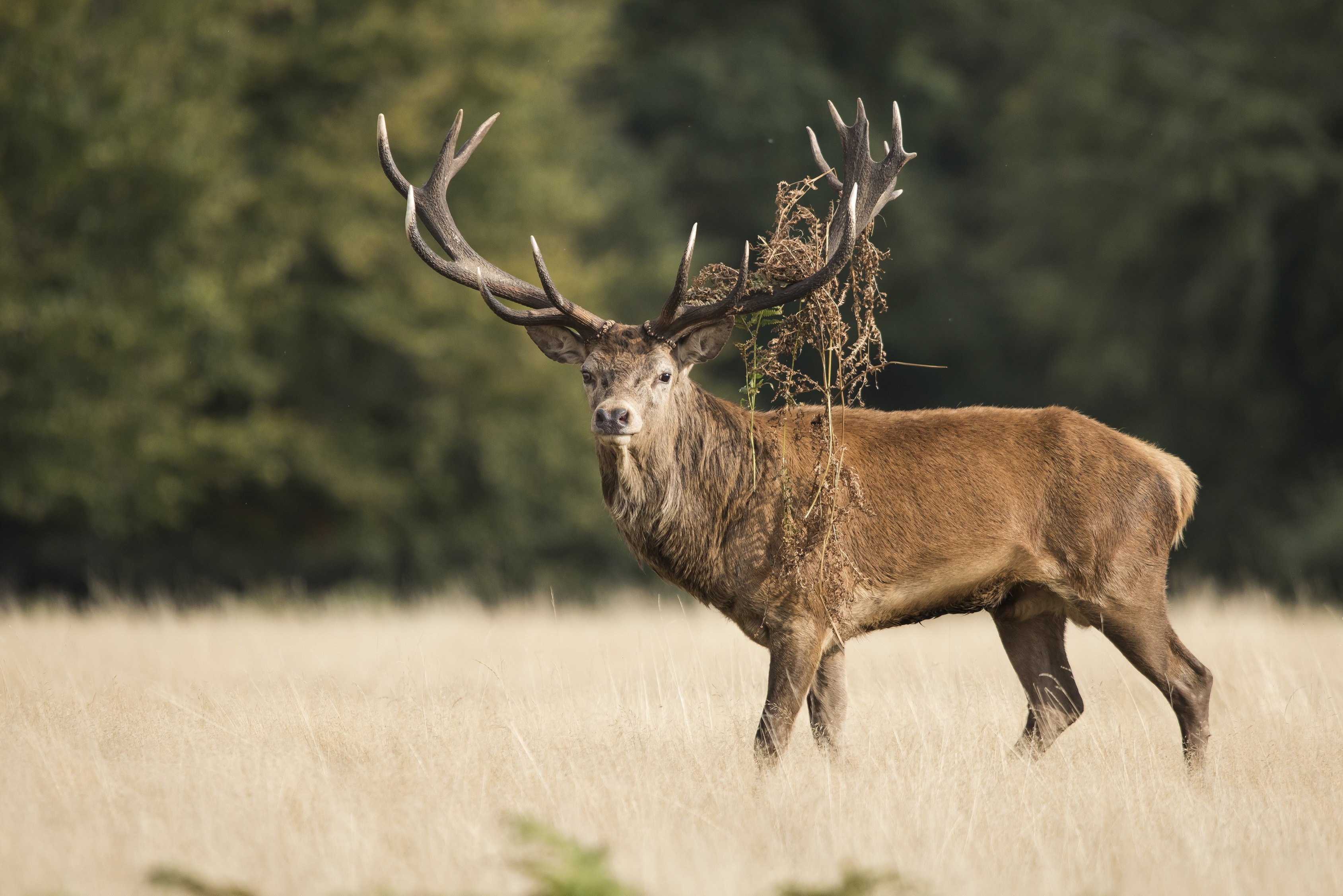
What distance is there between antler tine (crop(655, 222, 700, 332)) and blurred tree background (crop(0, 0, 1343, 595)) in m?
9.73

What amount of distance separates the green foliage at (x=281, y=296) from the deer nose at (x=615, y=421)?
9981mm

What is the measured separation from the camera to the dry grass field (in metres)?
3.96

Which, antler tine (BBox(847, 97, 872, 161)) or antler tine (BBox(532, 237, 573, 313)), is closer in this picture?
antler tine (BBox(532, 237, 573, 313))

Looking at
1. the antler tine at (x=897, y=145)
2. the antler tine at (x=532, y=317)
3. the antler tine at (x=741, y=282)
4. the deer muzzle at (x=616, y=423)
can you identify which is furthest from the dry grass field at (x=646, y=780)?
the antler tine at (x=897, y=145)

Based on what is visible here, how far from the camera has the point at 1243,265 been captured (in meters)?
18.6

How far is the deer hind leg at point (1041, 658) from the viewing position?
6.00 metres

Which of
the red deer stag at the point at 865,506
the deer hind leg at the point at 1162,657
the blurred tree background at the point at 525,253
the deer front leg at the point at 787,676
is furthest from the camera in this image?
the blurred tree background at the point at 525,253

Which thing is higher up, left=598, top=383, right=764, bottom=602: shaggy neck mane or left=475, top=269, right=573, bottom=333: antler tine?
left=475, top=269, right=573, bottom=333: antler tine

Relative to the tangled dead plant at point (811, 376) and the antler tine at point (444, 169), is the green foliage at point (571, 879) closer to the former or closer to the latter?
the tangled dead plant at point (811, 376)

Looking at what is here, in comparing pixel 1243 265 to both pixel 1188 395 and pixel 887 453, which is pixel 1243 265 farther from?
pixel 887 453

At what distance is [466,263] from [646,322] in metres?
0.94

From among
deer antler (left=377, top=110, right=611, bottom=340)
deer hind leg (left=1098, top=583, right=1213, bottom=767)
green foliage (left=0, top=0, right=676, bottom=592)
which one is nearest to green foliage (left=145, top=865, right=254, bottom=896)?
deer antler (left=377, top=110, right=611, bottom=340)

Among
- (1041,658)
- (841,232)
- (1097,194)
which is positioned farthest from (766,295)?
(1097,194)

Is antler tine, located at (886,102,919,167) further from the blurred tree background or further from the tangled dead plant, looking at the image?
the blurred tree background
